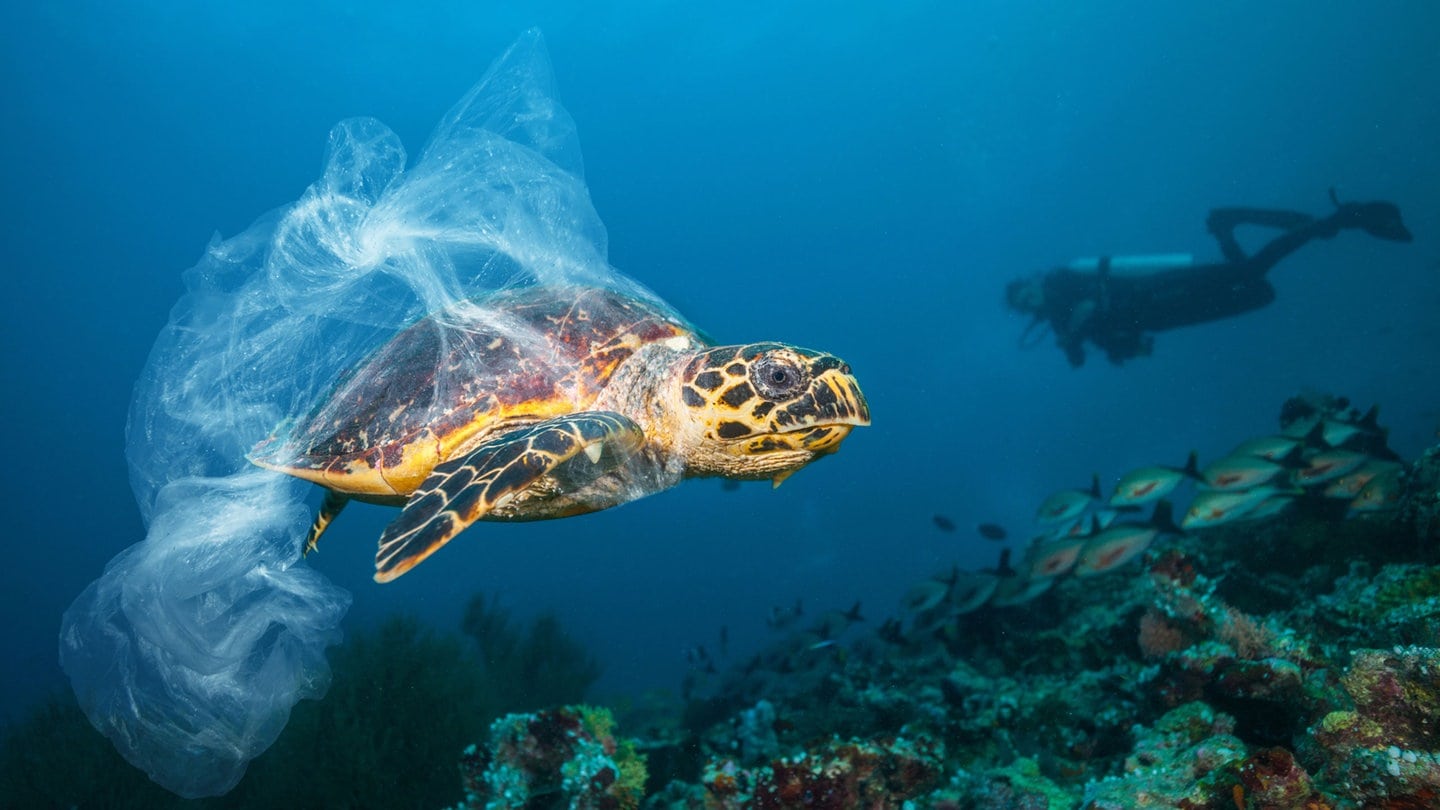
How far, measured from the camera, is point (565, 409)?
3.04 meters

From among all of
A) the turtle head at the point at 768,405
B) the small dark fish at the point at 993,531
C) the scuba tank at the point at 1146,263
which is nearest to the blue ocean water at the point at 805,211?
the small dark fish at the point at 993,531

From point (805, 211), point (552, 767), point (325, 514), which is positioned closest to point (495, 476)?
point (552, 767)

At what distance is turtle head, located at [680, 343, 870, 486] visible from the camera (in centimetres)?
256

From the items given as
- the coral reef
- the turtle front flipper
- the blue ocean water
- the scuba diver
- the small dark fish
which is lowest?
the coral reef

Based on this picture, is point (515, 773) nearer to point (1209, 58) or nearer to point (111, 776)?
point (111, 776)

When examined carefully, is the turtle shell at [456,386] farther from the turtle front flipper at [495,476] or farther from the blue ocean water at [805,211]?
the blue ocean water at [805,211]

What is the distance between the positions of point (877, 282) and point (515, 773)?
65.2 metres

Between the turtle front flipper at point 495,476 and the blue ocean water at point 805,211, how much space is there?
1348 inches

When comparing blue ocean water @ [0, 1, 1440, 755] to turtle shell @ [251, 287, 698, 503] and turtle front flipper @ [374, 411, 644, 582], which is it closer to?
turtle shell @ [251, 287, 698, 503]

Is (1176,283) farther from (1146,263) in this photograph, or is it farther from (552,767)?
(552,767)

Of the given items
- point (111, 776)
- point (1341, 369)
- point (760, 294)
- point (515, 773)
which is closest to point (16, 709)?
point (111, 776)

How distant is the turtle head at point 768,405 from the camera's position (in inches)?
101

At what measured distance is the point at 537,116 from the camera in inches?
131

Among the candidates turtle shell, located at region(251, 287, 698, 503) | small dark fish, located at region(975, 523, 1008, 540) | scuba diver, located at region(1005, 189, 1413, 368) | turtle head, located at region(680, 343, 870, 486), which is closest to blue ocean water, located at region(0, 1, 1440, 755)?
small dark fish, located at region(975, 523, 1008, 540)
